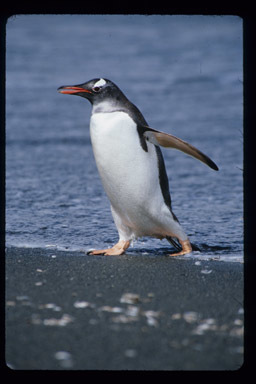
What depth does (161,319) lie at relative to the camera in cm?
252

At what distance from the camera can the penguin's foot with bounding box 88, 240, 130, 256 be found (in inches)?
143

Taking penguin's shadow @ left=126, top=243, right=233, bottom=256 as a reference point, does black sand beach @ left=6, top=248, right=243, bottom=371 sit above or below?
above

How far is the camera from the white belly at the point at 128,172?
3512mm

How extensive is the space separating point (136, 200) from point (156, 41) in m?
9.85

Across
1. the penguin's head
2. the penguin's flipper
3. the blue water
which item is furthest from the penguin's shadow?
the penguin's head

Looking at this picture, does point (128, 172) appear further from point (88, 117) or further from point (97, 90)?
point (88, 117)

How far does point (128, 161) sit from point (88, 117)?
5063 mm

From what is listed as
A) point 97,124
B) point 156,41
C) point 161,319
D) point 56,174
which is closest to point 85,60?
point 156,41

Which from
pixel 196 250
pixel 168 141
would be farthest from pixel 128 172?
pixel 196 250

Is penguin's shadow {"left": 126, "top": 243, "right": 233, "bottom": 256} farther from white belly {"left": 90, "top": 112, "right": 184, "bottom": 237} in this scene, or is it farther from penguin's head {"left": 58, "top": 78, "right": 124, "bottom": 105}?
penguin's head {"left": 58, "top": 78, "right": 124, "bottom": 105}

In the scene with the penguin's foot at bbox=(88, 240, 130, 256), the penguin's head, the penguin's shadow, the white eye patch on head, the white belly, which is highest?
the white eye patch on head

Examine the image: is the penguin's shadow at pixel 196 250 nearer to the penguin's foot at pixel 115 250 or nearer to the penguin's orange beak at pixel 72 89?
the penguin's foot at pixel 115 250

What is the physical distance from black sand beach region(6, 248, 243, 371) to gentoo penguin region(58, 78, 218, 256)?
1.05ft
